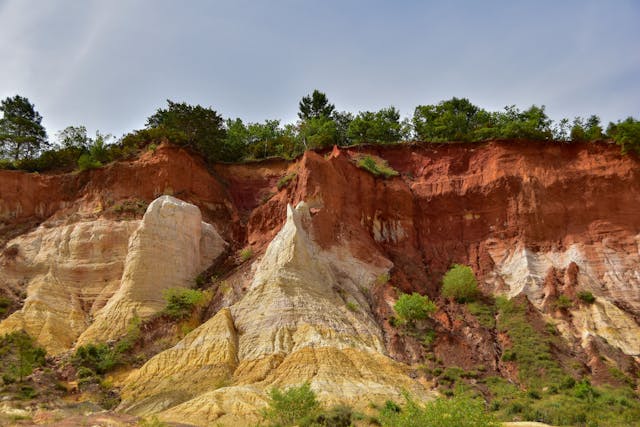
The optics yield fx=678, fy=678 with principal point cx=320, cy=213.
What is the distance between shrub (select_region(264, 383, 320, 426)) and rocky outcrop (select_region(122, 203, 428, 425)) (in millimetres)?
1037

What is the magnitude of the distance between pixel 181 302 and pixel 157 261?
376cm

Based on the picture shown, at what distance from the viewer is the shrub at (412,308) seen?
35.6 metres

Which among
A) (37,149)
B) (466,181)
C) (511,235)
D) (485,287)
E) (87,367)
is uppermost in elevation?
(37,149)

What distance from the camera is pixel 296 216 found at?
40250 millimetres

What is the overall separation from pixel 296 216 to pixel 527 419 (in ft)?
59.1

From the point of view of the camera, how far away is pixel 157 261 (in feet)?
125

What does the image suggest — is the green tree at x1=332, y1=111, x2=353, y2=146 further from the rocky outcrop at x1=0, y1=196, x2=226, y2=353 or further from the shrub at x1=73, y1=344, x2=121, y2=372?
the shrub at x1=73, y1=344, x2=121, y2=372

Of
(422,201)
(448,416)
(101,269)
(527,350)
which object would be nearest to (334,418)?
(448,416)

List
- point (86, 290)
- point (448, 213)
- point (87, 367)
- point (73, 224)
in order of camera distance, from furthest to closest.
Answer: point (448, 213), point (73, 224), point (86, 290), point (87, 367)

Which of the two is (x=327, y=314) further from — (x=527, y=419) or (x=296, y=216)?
(x=527, y=419)

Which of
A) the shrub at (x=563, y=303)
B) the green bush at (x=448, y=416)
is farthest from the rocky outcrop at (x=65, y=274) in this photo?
the shrub at (x=563, y=303)

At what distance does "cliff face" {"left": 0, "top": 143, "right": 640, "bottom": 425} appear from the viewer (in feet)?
102

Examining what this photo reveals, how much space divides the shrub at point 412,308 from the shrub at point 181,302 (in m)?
10.6

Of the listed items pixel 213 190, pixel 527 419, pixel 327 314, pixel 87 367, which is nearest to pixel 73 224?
pixel 213 190
